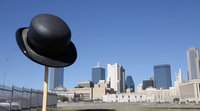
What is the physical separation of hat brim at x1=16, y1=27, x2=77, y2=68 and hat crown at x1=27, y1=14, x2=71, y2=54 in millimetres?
461

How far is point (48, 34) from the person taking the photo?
48.6 ft

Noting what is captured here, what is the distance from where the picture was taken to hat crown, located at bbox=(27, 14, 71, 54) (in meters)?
14.8

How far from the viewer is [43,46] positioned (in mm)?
15258

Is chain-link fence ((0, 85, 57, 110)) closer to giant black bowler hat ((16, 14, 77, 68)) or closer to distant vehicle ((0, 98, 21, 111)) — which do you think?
distant vehicle ((0, 98, 21, 111))

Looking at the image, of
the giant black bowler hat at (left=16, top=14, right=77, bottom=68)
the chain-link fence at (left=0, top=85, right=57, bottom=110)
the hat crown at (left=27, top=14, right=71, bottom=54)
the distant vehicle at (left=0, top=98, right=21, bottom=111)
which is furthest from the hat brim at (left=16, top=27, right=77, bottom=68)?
the distant vehicle at (left=0, top=98, right=21, bottom=111)

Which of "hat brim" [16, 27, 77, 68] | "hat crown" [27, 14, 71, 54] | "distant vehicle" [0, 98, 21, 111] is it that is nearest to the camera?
"hat crown" [27, 14, 71, 54]

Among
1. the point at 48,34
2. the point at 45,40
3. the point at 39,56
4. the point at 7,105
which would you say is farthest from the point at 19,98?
the point at 48,34

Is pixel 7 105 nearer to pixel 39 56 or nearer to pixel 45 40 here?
pixel 39 56

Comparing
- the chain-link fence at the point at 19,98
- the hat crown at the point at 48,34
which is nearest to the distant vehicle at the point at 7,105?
the chain-link fence at the point at 19,98

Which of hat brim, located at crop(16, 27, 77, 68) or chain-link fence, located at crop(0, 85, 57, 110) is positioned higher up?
hat brim, located at crop(16, 27, 77, 68)

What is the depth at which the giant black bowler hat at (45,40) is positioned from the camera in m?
14.9

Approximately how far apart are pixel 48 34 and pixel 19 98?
1188cm

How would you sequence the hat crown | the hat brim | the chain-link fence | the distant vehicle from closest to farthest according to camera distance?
the hat crown
the hat brim
the distant vehicle
the chain-link fence

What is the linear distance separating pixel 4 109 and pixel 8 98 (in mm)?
1151
